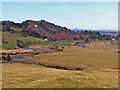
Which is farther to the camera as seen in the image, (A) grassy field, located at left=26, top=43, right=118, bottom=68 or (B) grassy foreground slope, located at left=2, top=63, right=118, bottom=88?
(A) grassy field, located at left=26, top=43, right=118, bottom=68

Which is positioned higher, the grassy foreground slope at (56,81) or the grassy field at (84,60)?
the grassy foreground slope at (56,81)

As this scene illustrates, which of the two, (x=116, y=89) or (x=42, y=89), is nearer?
(x=42, y=89)

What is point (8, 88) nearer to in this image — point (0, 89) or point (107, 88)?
point (0, 89)

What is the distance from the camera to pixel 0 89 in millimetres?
16906

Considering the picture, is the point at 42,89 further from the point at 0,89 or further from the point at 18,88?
the point at 0,89

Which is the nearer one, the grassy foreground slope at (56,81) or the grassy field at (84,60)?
the grassy foreground slope at (56,81)

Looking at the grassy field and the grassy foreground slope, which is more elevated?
the grassy foreground slope

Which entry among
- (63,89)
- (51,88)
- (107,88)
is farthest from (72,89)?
(107,88)

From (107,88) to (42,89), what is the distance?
7479mm

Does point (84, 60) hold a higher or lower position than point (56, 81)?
lower

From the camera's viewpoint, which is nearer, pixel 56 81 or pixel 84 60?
pixel 56 81

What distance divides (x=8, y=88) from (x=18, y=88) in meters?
1.07

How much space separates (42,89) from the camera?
16812mm

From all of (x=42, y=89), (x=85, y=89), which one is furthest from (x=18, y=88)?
(x=85, y=89)
